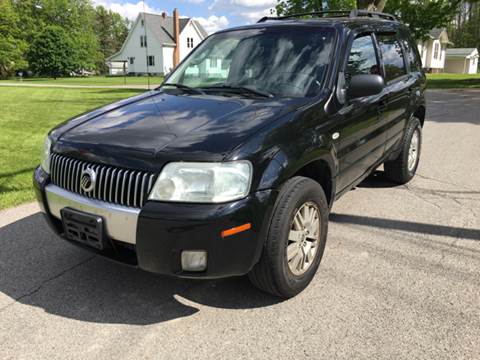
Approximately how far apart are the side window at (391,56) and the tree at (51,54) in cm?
5753

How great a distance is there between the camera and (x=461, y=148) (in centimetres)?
812

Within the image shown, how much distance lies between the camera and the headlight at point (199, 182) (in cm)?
253

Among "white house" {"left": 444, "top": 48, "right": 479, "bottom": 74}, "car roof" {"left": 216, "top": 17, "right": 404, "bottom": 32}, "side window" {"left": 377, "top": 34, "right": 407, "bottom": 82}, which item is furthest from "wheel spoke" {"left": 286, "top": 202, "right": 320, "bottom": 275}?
"white house" {"left": 444, "top": 48, "right": 479, "bottom": 74}

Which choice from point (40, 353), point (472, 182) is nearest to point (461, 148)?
point (472, 182)

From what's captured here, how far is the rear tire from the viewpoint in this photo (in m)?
5.52

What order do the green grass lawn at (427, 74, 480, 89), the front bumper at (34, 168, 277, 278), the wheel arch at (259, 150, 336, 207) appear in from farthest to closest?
the green grass lawn at (427, 74, 480, 89)
the wheel arch at (259, 150, 336, 207)
the front bumper at (34, 168, 277, 278)

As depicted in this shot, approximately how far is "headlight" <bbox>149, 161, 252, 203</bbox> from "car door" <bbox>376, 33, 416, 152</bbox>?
2457 mm

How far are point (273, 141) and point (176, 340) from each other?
134cm

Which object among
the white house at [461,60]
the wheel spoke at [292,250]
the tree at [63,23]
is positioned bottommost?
the wheel spoke at [292,250]

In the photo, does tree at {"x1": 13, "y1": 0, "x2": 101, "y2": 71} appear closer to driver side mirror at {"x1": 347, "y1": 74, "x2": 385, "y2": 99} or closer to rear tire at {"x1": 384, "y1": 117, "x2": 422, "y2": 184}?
rear tire at {"x1": 384, "y1": 117, "x2": 422, "y2": 184}

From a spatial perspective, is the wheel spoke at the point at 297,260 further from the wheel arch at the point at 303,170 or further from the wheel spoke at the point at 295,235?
the wheel arch at the point at 303,170

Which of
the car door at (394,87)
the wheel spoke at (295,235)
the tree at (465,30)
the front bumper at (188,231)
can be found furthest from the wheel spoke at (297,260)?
the tree at (465,30)

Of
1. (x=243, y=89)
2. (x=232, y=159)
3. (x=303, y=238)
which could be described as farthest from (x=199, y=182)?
(x=243, y=89)

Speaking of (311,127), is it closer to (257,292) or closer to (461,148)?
(257,292)
